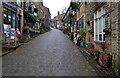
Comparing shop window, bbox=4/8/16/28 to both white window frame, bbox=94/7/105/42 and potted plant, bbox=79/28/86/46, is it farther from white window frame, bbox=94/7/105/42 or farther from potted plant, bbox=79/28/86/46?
white window frame, bbox=94/7/105/42

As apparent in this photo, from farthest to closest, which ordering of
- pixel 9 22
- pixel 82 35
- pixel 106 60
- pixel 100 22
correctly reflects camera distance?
1. pixel 9 22
2. pixel 82 35
3. pixel 100 22
4. pixel 106 60

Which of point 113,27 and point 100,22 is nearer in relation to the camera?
point 113,27

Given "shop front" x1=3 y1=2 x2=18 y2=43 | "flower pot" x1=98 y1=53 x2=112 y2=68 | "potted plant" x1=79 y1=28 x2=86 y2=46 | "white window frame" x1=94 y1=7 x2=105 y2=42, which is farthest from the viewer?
"potted plant" x1=79 y1=28 x2=86 y2=46

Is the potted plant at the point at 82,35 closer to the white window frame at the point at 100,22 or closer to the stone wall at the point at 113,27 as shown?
the white window frame at the point at 100,22

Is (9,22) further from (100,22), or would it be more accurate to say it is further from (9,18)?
(100,22)

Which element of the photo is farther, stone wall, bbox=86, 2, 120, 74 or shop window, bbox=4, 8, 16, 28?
shop window, bbox=4, 8, 16, 28

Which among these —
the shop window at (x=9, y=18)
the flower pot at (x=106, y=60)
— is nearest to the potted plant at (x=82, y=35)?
the flower pot at (x=106, y=60)

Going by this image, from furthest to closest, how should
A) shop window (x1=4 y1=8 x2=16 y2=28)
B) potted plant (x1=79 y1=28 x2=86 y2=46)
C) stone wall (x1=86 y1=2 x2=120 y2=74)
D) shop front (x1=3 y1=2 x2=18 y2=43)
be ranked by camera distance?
shop window (x1=4 y1=8 x2=16 y2=28) < potted plant (x1=79 y1=28 x2=86 y2=46) < shop front (x1=3 y1=2 x2=18 y2=43) < stone wall (x1=86 y1=2 x2=120 y2=74)

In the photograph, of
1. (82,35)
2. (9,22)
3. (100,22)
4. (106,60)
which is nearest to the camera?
(106,60)

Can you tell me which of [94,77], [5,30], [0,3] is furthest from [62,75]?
[0,3]

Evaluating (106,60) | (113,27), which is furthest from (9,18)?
(106,60)

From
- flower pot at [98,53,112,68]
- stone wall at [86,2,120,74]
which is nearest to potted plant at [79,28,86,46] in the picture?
stone wall at [86,2,120,74]

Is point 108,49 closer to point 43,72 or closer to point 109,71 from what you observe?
point 109,71

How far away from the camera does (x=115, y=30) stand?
3.79 meters
